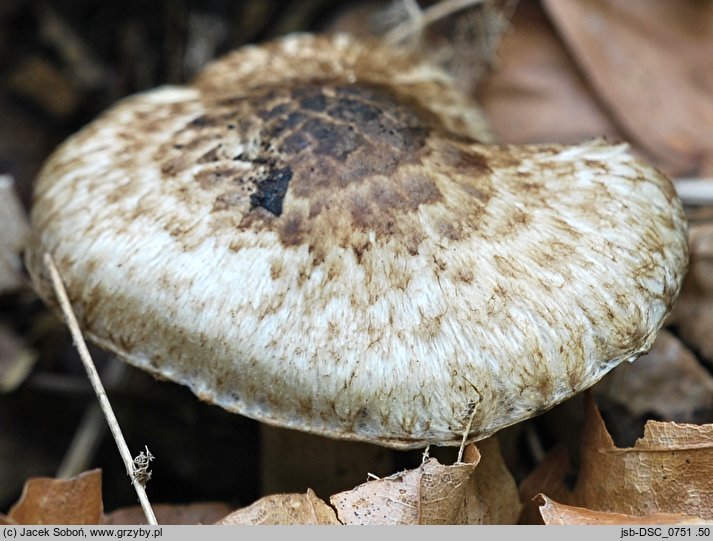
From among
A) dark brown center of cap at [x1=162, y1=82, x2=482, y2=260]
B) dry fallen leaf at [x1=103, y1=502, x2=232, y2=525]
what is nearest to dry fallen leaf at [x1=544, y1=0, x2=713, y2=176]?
dark brown center of cap at [x1=162, y1=82, x2=482, y2=260]

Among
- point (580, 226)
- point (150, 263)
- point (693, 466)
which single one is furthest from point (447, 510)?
point (150, 263)

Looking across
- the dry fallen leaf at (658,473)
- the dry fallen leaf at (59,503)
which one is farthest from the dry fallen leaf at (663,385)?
the dry fallen leaf at (59,503)

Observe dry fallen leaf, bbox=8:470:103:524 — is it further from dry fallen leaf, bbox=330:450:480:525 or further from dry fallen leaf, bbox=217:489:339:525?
dry fallen leaf, bbox=330:450:480:525

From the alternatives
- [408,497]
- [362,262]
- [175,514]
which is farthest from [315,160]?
[175,514]

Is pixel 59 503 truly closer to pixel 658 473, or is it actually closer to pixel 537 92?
pixel 658 473

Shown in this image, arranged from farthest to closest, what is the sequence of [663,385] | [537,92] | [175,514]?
[537,92] < [663,385] < [175,514]

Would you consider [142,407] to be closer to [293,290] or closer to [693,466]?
[293,290]
